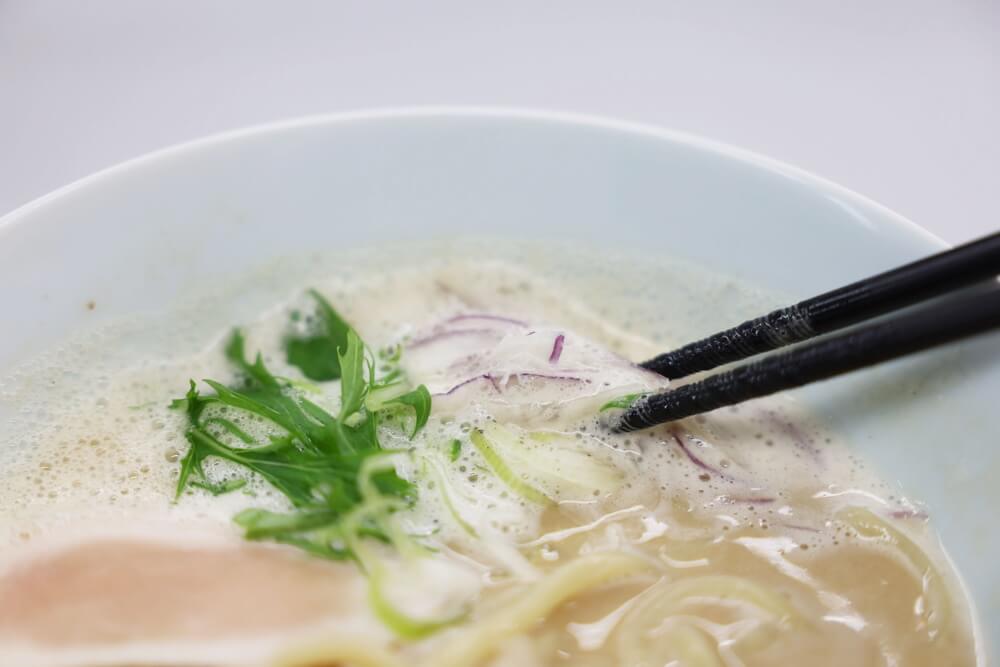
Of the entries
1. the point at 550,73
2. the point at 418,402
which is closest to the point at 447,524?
the point at 418,402

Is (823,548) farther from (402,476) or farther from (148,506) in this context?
(148,506)

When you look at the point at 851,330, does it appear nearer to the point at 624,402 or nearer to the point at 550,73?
the point at 624,402

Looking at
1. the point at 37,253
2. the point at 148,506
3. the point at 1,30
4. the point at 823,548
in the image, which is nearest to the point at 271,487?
the point at 148,506

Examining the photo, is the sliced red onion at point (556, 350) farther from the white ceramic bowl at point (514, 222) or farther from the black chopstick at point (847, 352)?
the white ceramic bowl at point (514, 222)

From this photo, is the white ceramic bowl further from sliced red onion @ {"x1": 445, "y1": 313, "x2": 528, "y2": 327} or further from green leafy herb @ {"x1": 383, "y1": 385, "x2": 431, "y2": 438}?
green leafy herb @ {"x1": 383, "y1": 385, "x2": 431, "y2": 438}

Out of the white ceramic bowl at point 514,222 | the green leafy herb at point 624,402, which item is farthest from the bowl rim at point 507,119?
the green leafy herb at point 624,402

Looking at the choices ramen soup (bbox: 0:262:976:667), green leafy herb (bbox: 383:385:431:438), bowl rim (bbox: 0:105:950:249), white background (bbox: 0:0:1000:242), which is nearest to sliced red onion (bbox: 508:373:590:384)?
ramen soup (bbox: 0:262:976:667)
